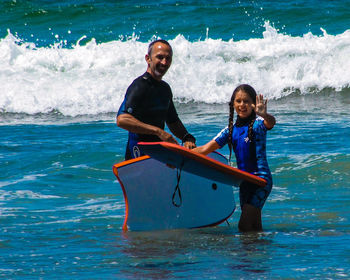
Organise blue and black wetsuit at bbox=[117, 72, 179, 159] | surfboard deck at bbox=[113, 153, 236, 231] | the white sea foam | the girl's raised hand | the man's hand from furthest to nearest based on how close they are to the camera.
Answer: the white sea foam < the man's hand < surfboard deck at bbox=[113, 153, 236, 231] < blue and black wetsuit at bbox=[117, 72, 179, 159] < the girl's raised hand

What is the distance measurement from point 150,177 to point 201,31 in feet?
43.3

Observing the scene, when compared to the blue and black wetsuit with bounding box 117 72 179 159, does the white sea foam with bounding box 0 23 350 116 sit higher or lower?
higher

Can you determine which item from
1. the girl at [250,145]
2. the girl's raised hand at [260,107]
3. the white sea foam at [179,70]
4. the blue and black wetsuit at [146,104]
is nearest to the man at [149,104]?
the blue and black wetsuit at [146,104]

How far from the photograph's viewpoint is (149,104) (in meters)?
5.30

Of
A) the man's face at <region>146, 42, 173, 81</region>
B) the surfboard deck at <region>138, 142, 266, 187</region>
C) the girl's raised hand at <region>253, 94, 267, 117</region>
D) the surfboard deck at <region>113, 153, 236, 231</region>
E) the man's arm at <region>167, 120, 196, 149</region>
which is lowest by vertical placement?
the surfboard deck at <region>113, 153, 236, 231</region>

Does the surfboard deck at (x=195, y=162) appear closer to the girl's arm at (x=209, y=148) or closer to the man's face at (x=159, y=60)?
the girl's arm at (x=209, y=148)

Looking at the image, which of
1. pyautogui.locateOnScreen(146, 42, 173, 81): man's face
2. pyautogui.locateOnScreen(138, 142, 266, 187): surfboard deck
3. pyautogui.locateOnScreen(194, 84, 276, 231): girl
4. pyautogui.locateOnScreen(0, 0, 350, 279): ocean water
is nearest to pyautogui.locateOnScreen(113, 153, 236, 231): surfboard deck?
pyautogui.locateOnScreen(0, 0, 350, 279): ocean water

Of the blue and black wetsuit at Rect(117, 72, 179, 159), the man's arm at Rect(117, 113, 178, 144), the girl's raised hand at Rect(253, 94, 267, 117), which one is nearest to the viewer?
the girl's raised hand at Rect(253, 94, 267, 117)

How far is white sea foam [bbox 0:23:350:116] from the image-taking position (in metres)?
13.6

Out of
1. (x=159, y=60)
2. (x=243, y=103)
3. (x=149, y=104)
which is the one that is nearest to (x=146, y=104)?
(x=149, y=104)

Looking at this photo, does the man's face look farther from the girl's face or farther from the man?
the girl's face

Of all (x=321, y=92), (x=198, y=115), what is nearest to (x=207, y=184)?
(x=198, y=115)

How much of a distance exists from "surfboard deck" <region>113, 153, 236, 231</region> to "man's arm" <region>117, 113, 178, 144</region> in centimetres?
28

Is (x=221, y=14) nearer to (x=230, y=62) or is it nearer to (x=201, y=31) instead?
(x=201, y=31)
